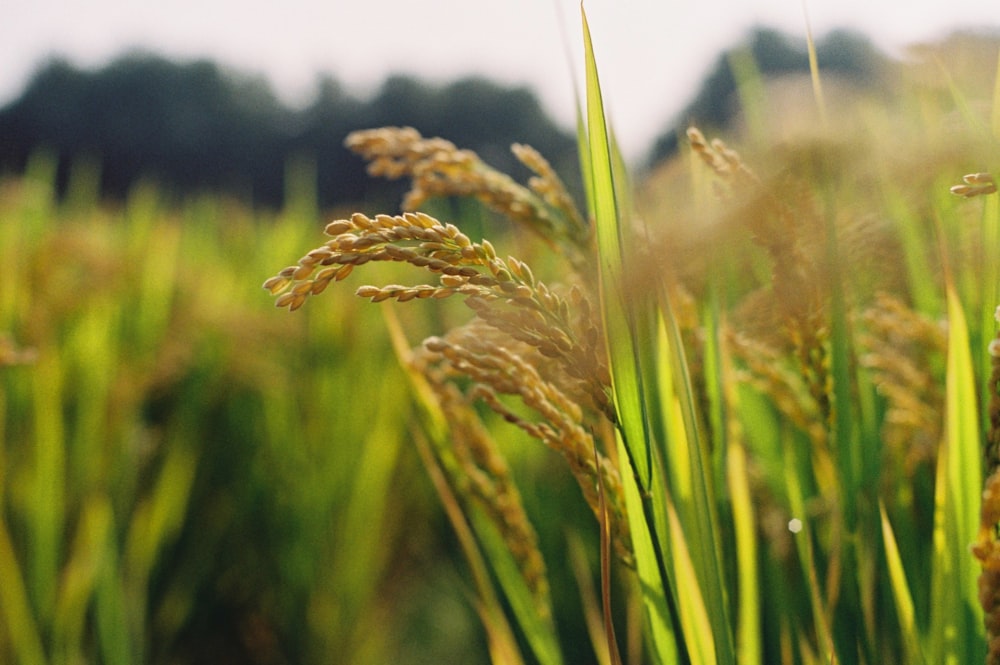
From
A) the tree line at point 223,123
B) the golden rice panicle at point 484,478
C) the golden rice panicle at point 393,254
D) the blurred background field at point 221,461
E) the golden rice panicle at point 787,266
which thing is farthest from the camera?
the tree line at point 223,123

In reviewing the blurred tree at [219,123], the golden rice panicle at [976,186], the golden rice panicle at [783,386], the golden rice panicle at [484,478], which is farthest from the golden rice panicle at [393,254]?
the blurred tree at [219,123]

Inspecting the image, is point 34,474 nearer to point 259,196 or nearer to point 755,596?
point 755,596

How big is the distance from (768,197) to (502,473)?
0.44 m

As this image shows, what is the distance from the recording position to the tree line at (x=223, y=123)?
2256 centimetres

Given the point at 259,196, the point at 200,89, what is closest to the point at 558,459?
the point at 259,196

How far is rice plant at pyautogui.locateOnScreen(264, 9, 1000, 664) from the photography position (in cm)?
59

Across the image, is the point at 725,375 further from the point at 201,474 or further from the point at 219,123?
the point at 219,123

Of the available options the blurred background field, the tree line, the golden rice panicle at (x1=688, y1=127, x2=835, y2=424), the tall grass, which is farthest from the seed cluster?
the tree line

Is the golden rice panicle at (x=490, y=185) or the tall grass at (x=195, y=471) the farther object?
the tall grass at (x=195, y=471)

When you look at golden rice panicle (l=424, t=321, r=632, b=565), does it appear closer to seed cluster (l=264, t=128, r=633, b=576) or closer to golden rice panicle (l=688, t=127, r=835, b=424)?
seed cluster (l=264, t=128, r=633, b=576)

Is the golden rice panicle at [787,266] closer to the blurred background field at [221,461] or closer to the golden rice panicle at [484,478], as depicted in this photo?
the golden rice panicle at [484,478]

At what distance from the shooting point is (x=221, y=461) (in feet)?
9.14

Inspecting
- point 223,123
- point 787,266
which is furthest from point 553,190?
point 223,123

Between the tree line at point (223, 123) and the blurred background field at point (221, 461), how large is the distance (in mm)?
17329
